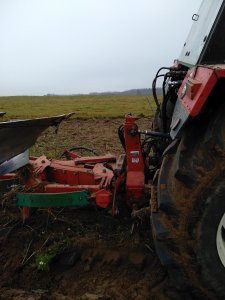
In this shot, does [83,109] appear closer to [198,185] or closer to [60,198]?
[60,198]

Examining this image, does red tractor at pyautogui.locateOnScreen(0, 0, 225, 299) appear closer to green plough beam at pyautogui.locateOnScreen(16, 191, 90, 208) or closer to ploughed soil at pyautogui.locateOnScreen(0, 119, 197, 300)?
ploughed soil at pyautogui.locateOnScreen(0, 119, 197, 300)

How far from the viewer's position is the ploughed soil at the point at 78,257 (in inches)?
126

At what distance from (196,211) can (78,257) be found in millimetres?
1475

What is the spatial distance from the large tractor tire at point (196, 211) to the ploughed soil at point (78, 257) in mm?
303

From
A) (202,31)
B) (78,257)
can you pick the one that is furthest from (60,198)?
(202,31)

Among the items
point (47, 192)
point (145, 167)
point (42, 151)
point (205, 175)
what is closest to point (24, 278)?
point (47, 192)

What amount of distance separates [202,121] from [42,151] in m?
5.73

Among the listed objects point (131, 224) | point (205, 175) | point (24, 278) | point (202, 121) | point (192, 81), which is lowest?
point (24, 278)

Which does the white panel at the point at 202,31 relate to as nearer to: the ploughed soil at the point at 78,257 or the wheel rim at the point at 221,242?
the wheel rim at the point at 221,242

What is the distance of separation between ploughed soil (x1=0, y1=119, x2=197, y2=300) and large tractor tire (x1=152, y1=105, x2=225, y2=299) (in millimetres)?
303

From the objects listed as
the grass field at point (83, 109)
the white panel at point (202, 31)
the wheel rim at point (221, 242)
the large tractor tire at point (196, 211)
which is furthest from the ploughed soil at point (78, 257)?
the grass field at point (83, 109)

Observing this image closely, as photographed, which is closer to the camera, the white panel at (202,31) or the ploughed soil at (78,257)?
the white panel at (202,31)

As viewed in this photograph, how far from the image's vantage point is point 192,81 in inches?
103

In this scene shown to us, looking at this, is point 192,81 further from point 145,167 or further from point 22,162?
point 22,162
